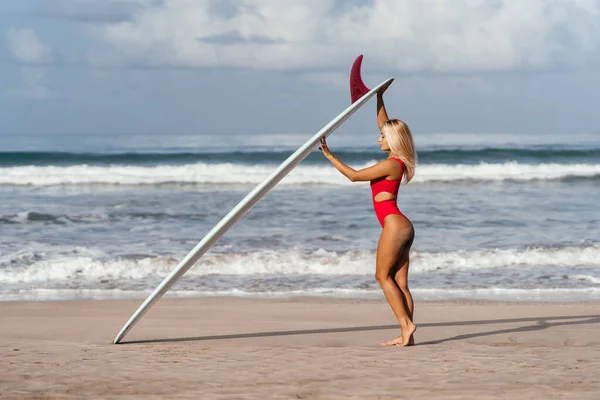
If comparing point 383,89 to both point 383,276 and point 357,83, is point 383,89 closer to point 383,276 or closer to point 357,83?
point 357,83

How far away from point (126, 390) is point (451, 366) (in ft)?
6.28

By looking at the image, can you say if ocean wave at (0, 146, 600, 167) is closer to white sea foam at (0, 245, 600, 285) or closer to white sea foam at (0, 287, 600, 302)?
white sea foam at (0, 245, 600, 285)

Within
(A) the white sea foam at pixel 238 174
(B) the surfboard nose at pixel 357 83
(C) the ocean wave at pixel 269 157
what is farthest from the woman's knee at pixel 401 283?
(C) the ocean wave at pixel 269 157

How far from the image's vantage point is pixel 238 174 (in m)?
27.2

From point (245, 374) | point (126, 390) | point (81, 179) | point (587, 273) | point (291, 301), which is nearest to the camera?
point (126, 390)

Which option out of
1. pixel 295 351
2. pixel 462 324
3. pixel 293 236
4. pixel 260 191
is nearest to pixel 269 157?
pixel 293 236

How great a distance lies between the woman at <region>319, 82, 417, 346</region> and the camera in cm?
546

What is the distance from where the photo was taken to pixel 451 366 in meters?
4.86

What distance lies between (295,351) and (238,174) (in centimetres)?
2203

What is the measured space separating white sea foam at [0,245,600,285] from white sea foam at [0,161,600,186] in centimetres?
1216

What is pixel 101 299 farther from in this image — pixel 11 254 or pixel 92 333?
pixel 11 254

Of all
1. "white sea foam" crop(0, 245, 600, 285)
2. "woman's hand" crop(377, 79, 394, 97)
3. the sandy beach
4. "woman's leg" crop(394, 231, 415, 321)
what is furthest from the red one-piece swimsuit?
"white sea foam" crop(0, 245, 600, 285)

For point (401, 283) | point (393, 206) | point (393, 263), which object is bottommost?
point (401, 283)

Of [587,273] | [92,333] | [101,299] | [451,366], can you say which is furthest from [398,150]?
[587,273]
